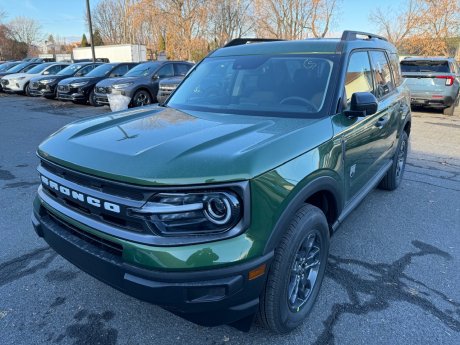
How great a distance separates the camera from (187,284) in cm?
176

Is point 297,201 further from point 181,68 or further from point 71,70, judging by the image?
point 71,70

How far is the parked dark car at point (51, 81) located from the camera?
15.5 m

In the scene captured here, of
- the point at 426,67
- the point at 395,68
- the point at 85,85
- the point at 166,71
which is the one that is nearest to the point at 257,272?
the point at 395,68

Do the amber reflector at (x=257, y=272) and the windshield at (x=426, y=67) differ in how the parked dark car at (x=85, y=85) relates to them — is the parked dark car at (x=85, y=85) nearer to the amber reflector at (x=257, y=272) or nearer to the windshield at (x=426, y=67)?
the windshield at (x=426, y=67)

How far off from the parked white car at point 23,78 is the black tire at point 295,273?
18858mm

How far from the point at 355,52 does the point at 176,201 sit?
2389 millimetres

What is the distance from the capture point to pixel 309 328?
8.02 ft

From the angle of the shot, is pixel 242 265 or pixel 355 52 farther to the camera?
pixel 355 52

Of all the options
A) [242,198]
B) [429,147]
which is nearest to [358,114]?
[242,198]

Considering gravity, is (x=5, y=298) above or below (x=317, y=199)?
below

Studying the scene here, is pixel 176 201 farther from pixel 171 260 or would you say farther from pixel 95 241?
pixel 95 241

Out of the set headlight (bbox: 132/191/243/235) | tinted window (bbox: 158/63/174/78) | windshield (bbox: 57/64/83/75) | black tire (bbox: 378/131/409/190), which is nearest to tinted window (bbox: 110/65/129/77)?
tinted window (bbox: 158/63/174/78)

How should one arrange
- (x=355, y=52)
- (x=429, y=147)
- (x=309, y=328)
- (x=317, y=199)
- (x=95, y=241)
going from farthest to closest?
(x=429, y=147) → (x=355, y=52) → (x=317, y=199) → (x=309, y=328) → (x=95, y=241)

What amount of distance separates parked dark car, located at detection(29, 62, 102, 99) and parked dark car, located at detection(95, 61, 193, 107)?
4157 millimetres
